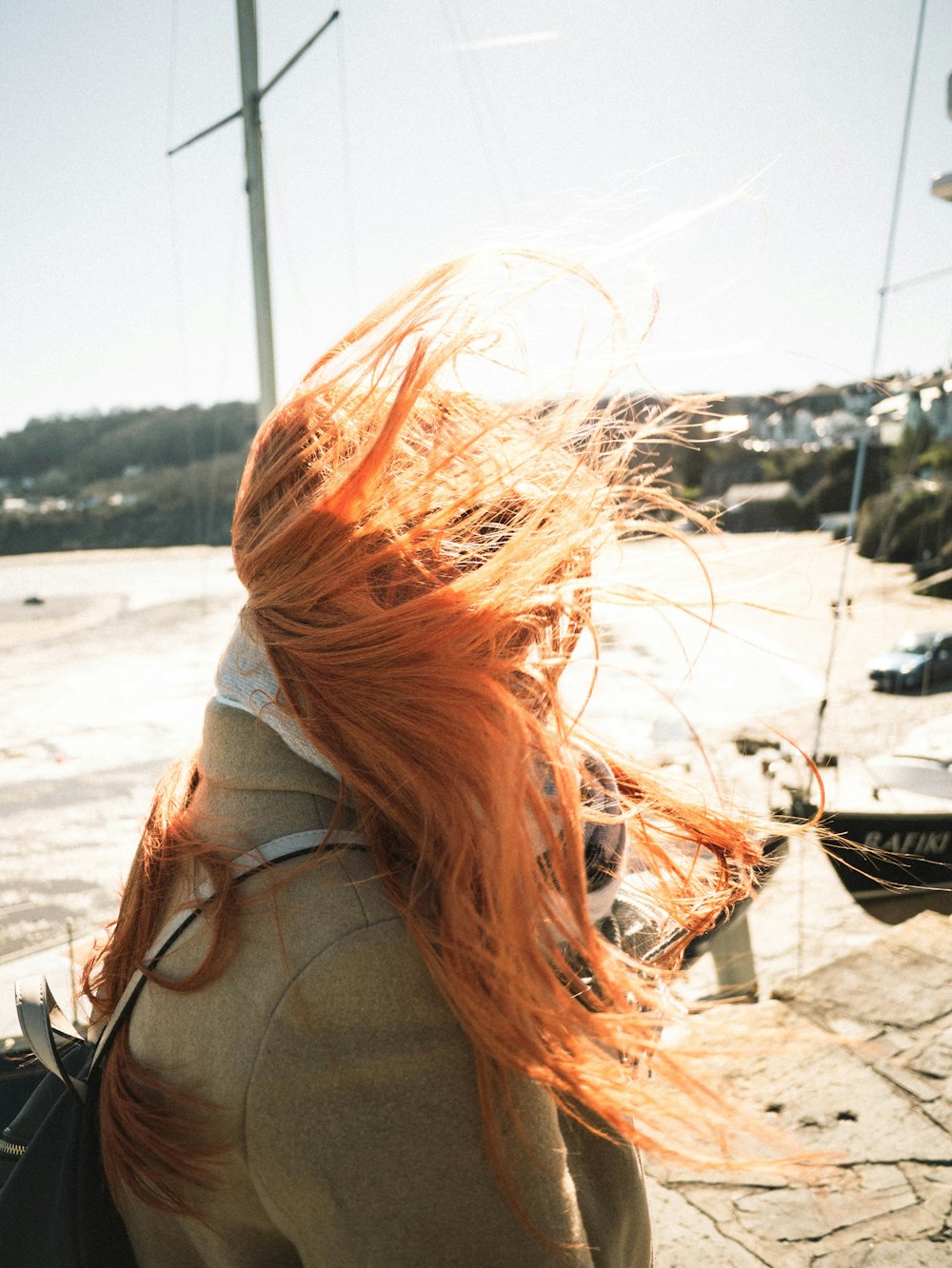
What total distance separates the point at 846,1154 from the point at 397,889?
1452 mm

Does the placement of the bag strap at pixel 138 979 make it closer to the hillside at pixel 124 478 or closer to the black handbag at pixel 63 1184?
the black handbag at pixel 63 1184

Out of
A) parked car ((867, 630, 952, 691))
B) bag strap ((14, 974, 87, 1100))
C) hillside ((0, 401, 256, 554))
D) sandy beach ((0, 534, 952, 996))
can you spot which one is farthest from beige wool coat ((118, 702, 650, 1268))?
parked car ((867, 630, 952, 691))

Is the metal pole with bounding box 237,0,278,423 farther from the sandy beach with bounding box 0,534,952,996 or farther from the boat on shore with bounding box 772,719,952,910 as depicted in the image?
the boat on shore with bounding box 772,719,952,910

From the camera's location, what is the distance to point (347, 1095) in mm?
544

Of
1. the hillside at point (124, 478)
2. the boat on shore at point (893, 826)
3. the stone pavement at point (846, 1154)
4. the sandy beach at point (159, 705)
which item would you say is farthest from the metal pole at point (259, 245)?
the stone pavement at point (846, 1154)

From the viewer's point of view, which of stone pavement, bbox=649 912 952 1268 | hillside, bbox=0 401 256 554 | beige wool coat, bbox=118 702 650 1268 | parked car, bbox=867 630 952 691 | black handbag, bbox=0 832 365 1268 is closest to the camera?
beige wool coat, bbox=118 702 650 1268

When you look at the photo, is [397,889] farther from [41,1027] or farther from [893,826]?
[893,826]

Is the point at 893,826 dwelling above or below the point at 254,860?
below

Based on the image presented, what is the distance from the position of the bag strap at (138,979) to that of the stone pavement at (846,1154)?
1.25 metres

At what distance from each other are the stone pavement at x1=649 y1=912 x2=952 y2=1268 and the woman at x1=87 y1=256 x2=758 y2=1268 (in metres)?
1.13

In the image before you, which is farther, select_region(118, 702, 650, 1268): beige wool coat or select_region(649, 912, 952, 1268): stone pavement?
select_region(649, 912, 952, 1268): stone pavement

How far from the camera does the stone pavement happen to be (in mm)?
2098

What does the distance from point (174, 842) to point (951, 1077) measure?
2.89 meters

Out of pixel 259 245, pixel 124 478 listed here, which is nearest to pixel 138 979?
pixel 259 245
